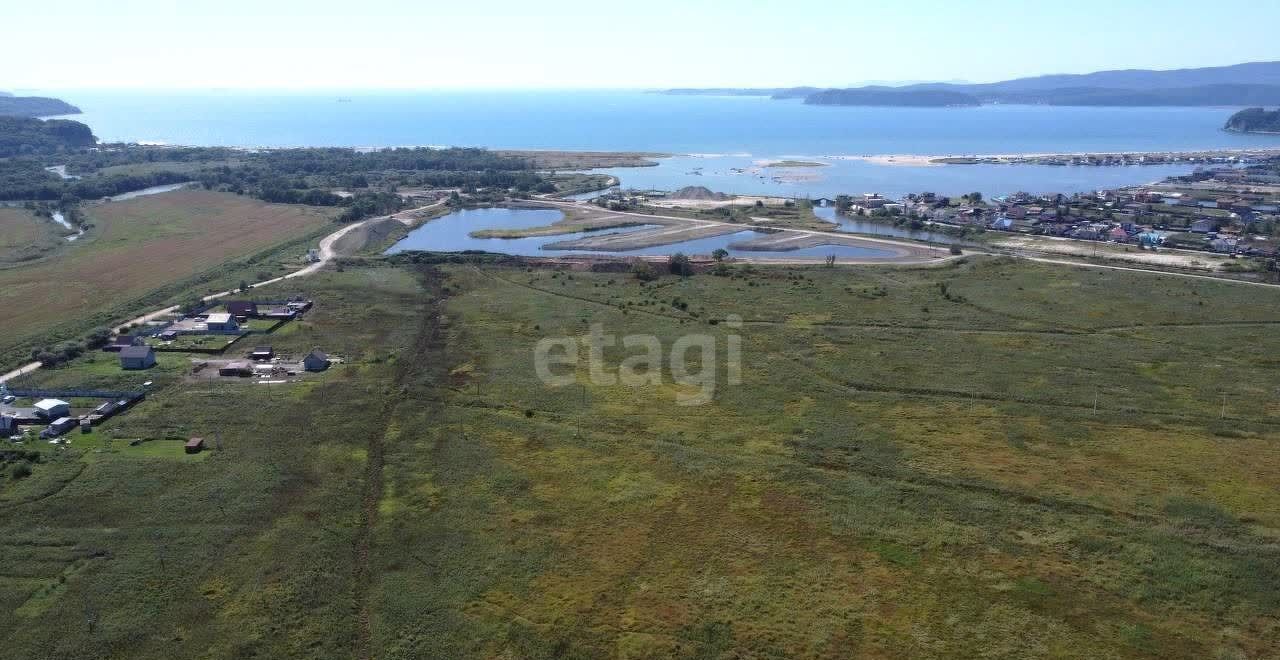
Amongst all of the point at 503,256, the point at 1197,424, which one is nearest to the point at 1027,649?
the point at 1197,424

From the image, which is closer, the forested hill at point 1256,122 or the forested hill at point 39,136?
the forested hill at point 39,136

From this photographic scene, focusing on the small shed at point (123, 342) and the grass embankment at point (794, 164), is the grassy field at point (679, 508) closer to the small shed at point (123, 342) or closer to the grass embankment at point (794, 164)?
the small shed at point (123, 342)

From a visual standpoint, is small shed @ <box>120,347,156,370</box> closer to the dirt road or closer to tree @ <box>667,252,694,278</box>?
the dirt road

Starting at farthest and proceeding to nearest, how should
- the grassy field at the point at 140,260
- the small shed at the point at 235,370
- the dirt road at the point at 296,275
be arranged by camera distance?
the grassy field at the point at 140,260 < the dirt road at the point at 296,275 < the small shed at the point at 235,370

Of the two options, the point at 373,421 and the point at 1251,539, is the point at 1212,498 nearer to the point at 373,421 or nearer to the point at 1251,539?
the point at 1251,539

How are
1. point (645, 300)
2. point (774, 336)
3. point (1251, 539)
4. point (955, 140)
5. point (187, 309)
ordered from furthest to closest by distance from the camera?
point (955, 140) → point (645, 300) → point (187, 309) → point (774, 336) → point (1251, 539)

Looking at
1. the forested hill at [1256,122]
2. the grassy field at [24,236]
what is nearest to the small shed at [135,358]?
the grassy field at [24,236]

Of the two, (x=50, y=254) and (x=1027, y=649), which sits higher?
(x=50, y=254)

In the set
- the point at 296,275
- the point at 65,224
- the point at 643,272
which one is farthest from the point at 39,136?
the point at 643,272
